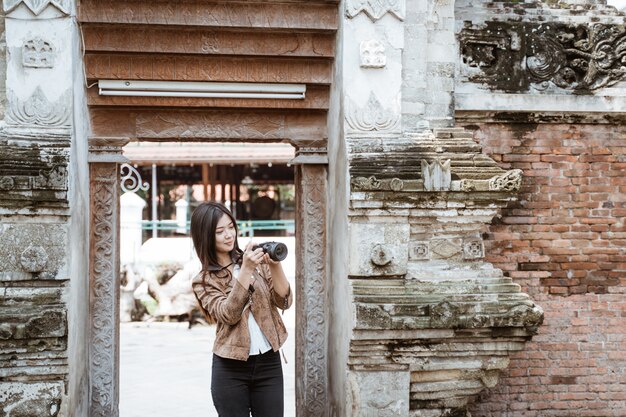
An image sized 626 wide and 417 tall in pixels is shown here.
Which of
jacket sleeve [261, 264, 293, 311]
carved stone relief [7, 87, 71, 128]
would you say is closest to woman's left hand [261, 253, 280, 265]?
A: jacket sleeve [261, 264, 293, 311]

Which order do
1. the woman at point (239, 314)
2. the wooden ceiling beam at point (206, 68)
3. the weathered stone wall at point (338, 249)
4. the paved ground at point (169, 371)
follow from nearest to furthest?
the woman at point (239, 314) → the weathered stone wall at point (338, 249) → the wooden ceiling beam at point (206, 68) → the paved ground at point (169, 371)

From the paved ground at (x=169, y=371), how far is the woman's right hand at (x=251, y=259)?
468 cm

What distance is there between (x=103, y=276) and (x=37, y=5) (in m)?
1.97

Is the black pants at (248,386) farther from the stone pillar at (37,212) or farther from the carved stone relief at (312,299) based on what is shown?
the carved stone relief at (312,299)

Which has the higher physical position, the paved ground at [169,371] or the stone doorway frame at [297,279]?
the stone doorway frame at [297,279]

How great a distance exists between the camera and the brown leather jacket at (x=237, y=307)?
379 centimetres

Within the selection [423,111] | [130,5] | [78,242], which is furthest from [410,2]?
[78,242]

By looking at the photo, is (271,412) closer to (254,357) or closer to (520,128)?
(254,357)

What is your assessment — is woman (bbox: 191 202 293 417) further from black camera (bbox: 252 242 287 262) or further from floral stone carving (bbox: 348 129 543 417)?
floral stone carving (bbox: 348 129 543 417)

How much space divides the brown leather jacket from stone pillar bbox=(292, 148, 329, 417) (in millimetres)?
1854

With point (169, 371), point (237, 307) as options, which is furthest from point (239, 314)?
point (169, 371)

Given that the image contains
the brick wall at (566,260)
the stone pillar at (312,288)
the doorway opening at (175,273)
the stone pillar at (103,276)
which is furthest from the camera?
the doorway opening at (175,273)

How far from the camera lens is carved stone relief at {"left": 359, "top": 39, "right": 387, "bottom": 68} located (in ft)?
17.1

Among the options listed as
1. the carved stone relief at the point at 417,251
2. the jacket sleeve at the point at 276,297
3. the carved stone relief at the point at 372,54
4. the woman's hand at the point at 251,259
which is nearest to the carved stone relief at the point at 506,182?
the carved stone relief at the point at 417,251
